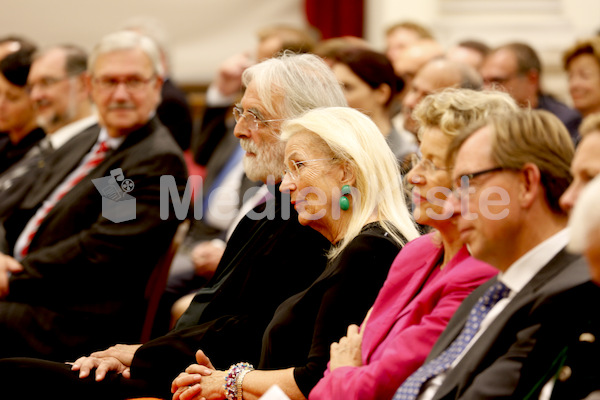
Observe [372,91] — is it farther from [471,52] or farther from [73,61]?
[73,61]

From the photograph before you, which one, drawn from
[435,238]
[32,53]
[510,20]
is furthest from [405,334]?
[510,20]

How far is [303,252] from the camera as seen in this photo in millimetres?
2725

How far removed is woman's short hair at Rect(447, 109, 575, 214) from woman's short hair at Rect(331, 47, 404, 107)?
2067 mm

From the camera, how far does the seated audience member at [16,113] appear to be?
4617mm

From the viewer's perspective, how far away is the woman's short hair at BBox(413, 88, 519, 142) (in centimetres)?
225

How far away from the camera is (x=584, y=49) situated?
4.32m

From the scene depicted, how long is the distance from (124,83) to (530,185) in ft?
7.74

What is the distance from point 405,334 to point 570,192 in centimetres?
59

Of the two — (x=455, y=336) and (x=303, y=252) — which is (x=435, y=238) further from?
(x=303, y=252)

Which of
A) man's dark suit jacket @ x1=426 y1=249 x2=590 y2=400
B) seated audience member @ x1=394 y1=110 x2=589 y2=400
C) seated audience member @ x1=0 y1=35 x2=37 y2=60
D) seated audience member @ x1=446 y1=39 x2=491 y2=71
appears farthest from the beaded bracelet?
seated audience member @ x1=0 y1=35 x2=37 y2=60

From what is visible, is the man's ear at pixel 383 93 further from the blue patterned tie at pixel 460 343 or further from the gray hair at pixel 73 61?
the blue patterned tie at pixel 460 343

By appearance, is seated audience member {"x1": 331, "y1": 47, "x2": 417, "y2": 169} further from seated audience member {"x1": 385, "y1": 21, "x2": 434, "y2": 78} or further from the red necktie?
seated audience member {"x1": 385, "y1": 21, "x2": 434, "y2": 78}

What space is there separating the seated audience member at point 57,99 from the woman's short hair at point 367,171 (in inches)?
81.4

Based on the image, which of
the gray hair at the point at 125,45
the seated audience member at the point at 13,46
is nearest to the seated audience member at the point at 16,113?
the seated audience member at the point at 13,46
